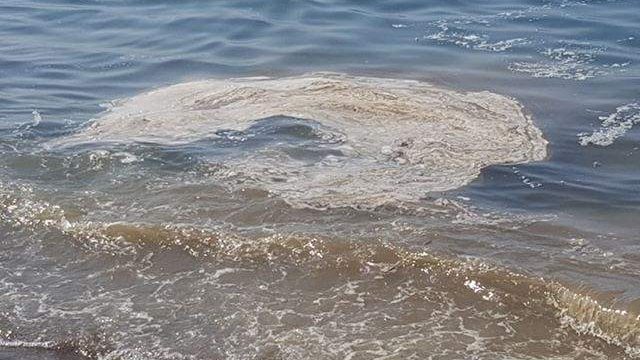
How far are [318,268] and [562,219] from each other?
2005 mm

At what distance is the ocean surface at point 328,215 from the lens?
5613mm

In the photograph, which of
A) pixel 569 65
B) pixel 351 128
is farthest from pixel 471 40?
pixel 351 128

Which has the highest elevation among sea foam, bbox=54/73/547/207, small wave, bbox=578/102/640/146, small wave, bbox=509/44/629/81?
small wave, bbox=509/44/629/81

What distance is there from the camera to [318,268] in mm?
6359

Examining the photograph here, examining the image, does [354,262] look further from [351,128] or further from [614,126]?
[614,126]

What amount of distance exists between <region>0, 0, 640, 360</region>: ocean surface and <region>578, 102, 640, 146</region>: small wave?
0.09 ft

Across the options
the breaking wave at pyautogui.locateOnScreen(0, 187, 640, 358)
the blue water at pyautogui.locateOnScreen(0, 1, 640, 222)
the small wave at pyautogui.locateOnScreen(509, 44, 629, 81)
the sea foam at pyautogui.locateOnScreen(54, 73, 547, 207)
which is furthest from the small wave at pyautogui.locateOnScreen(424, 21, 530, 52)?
the breaking wave at pyautogui.locateOnScreen(0, 187, 640, 358)

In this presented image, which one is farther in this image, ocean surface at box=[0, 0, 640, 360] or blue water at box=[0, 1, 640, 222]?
blue water at box=[0, 1, 640, 222]

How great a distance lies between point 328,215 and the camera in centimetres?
709

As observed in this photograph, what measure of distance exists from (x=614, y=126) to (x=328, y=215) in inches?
134

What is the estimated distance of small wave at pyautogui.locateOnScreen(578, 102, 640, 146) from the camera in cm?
848

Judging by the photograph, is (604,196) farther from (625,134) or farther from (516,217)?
(625,134)

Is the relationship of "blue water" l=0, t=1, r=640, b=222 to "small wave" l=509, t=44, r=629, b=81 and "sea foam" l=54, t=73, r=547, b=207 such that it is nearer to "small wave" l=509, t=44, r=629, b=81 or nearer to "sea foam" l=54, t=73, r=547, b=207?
"small wave" l=509, t=44, r=629, b=81

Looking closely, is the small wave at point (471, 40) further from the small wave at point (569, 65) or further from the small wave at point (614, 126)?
the small wave at point (614, 126)
